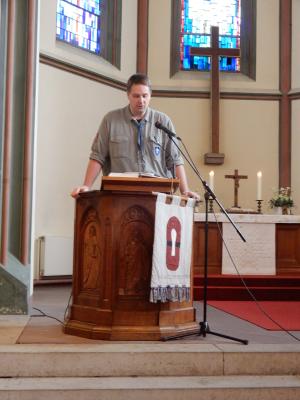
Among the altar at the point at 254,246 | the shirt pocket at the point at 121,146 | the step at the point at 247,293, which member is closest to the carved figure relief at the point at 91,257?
the shirt pocket at the point at 121,146

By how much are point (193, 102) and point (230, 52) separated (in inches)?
38.2

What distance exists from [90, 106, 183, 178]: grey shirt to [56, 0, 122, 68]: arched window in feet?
16.4

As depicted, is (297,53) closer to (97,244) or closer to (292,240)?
(292,240)

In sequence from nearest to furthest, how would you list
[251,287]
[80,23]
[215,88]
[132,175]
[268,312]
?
[132,175] < [268,312] < [251,287] < [80,23] < [215,88]

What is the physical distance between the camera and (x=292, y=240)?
Answer: 733 centimetres

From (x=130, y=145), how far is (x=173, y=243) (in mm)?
735

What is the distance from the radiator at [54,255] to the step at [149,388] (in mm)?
4469

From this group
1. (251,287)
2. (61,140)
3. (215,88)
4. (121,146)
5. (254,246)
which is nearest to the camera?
(121,146)

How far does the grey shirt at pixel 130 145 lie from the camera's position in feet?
12.9

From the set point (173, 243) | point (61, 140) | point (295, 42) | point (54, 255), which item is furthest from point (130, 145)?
point (295, 42)

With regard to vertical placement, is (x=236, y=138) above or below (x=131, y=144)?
above

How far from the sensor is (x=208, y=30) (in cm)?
977

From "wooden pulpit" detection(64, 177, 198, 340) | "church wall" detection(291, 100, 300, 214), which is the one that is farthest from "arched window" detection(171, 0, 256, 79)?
"wooden pulpit" detection(64, 177, 198, 340)

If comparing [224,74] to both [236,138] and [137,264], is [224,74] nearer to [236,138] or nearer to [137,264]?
[236,138]
